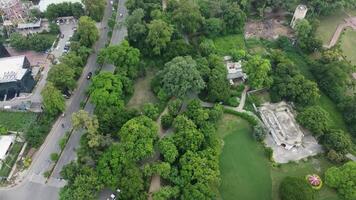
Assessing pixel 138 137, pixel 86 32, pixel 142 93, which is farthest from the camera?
pixel 86 32

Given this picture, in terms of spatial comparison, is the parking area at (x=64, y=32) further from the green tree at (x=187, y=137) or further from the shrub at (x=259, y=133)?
the shrub at (x=259, y=133)

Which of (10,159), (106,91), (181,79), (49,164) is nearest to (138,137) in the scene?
(106,91)

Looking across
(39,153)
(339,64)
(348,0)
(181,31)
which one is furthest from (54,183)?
(348,0)

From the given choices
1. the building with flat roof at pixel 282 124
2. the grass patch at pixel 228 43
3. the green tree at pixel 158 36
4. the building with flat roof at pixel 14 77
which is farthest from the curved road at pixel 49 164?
the building with flat roof at pixel 282 124

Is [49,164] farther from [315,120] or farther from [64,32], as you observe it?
[315,120]

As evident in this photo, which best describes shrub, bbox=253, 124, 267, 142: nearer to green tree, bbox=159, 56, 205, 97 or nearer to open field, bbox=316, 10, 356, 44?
green tree, bbox=159, 56, 205, 97

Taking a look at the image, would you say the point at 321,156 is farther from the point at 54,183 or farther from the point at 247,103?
the point at 54,183
